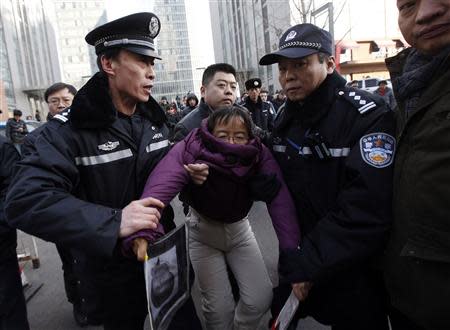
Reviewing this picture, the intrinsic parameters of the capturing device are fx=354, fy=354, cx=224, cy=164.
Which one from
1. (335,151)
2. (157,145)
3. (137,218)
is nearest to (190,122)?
(157,145)

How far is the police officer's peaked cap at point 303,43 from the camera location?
6.11 ft

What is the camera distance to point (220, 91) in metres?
3.63

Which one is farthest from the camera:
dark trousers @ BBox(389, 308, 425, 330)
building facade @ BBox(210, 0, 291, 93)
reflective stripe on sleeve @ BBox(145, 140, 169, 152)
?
building facade @ BBox(210, 0, 291, 93)

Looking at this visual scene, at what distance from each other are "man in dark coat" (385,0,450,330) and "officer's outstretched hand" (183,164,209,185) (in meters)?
0.96

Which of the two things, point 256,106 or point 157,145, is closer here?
point 157,145

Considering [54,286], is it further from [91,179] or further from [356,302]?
[356,302]

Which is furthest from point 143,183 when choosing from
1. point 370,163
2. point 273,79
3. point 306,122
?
point 273,79

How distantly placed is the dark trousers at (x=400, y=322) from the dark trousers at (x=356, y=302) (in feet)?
0.21

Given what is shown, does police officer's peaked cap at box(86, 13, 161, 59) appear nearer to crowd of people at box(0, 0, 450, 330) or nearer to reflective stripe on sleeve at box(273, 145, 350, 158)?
crowd of people at box(0, 0, 450, 330)

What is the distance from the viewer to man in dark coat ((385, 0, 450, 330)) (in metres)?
1.25

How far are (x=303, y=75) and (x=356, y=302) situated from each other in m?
1.19

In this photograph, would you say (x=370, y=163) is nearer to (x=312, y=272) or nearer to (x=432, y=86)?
(x=432, y=86)

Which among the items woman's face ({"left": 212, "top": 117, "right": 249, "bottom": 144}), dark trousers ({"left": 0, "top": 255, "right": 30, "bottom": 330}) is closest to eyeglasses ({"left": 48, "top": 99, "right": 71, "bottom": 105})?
dark trousers ({"left": 0, "top": 255, "right": 30, "bottom": 330})

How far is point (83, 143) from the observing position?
1.77 metres
